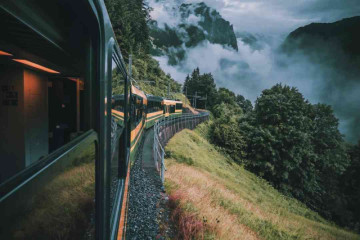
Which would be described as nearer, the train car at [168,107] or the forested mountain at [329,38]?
the train car at [168,107]

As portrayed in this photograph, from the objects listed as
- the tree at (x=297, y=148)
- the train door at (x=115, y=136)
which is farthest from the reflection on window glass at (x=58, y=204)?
the tree at (x=297, y=148)

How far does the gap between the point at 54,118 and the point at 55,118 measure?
18mm

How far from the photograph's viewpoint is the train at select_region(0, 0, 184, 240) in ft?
2.16

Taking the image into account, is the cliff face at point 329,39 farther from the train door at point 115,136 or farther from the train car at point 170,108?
the train door at point 115,136

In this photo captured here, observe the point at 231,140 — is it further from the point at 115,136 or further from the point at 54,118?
the point at 54,118

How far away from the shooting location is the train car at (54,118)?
658mm

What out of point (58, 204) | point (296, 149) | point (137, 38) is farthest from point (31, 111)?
point (137, 38)

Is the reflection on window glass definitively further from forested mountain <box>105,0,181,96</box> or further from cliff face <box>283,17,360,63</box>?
cliff face <box>283,17,360,63</box>

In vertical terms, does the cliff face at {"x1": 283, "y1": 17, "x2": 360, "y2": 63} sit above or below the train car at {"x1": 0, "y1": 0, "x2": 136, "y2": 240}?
above

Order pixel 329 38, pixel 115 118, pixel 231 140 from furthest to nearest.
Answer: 1. pixel 329 38
2. pixel 231 140
3. pixel 115 118

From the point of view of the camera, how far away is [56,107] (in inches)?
92.3

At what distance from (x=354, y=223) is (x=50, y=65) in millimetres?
35282

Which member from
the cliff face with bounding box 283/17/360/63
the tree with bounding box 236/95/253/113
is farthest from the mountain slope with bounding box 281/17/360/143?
the tree with bounding box 236/95/253/113

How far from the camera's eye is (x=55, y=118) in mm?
2357
